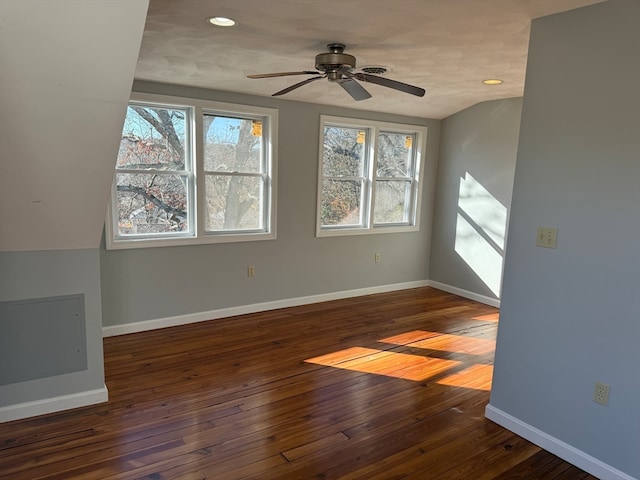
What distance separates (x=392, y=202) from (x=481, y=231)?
118 cm

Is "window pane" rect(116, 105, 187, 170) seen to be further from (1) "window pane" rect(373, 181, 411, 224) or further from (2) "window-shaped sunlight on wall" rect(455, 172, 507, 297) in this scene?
(2) "window-shaped sunlight on wall" rect(455, 172, 507, 297)

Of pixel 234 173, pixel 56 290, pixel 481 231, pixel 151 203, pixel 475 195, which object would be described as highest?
pixel 234 173

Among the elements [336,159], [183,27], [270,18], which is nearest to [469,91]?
[336,159]

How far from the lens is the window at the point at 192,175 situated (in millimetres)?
3744

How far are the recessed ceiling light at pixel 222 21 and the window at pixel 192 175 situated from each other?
5.06 feet

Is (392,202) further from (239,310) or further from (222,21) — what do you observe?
(222,21)

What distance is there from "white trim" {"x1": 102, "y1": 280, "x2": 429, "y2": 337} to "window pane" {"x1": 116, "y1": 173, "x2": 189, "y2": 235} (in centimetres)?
86

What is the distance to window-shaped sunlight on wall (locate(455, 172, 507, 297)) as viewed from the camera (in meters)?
4.93

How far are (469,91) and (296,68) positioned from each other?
1932mm

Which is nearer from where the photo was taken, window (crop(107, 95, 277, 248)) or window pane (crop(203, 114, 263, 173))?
window (crop(107, 95, 277, 248))

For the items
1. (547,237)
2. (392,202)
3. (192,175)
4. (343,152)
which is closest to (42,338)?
(192,175)

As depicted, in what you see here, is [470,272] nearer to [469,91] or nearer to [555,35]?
[469,91]

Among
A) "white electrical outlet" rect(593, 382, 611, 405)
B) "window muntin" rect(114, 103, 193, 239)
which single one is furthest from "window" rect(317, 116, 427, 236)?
"white electrical outlet" rect(593, 382, 611, 405)

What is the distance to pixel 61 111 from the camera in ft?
5.99
